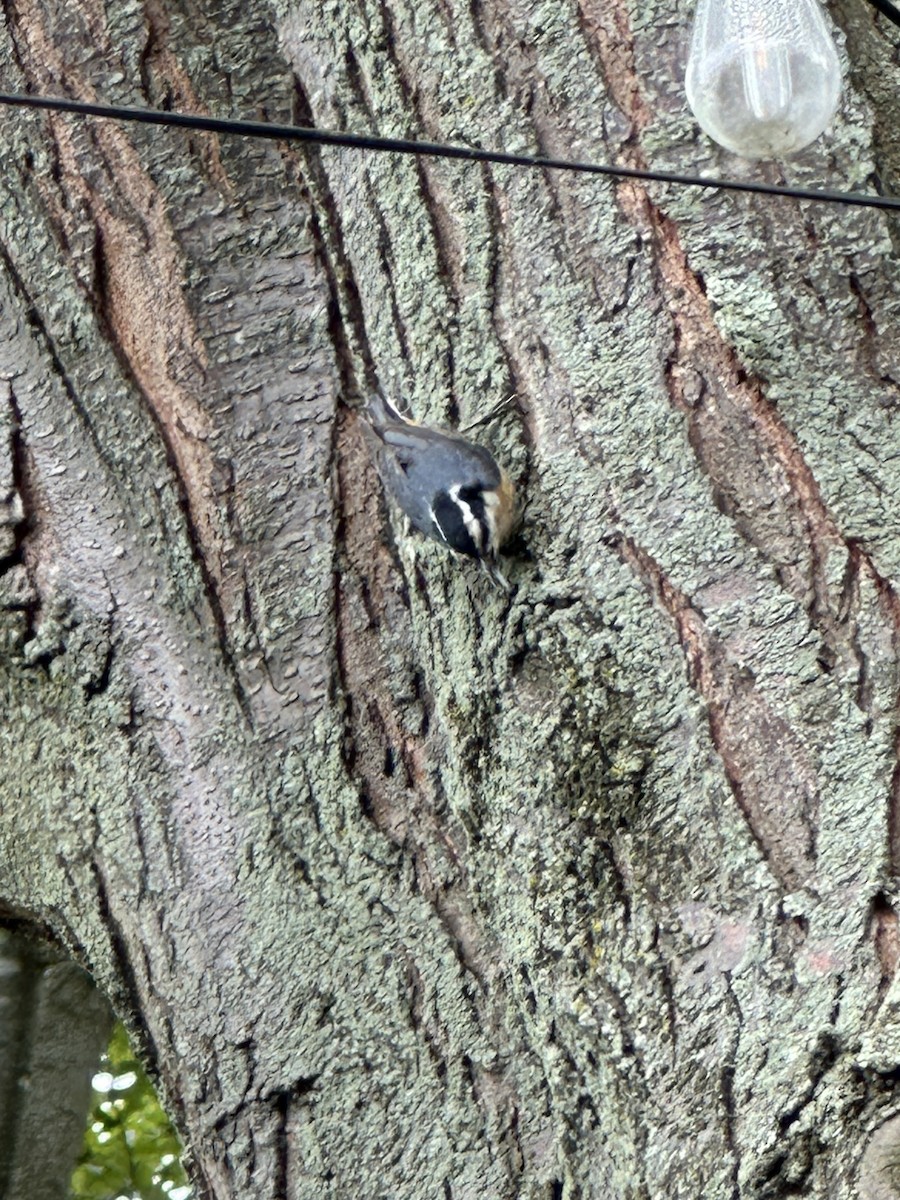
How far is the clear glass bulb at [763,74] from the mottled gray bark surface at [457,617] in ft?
1.12

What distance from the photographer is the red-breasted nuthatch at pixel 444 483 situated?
6.77 feet

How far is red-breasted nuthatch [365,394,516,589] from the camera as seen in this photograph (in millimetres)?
2064

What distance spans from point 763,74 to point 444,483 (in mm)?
707

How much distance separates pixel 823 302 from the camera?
1954mm

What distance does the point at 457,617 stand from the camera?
2168 millimetres

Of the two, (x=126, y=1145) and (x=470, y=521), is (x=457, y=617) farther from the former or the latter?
(x=126, y=1145)

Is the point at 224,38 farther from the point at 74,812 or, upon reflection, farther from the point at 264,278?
the point at 74,812

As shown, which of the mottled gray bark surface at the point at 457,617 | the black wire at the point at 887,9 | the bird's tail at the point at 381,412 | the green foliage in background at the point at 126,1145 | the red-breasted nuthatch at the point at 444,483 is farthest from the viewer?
the green foliage in background at the point at 126,1145

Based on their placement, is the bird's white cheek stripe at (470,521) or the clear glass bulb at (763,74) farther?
the bird's white cheek stripe at (470,521)

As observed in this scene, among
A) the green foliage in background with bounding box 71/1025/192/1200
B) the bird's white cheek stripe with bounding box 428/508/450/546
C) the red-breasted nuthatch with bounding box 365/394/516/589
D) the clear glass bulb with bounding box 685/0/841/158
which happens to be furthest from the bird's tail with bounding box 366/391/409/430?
the green foliage in background with bounding box 71/1025/192/1200

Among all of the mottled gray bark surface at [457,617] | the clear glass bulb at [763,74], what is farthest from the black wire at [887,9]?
the mottled gray bark surface at [457,617]

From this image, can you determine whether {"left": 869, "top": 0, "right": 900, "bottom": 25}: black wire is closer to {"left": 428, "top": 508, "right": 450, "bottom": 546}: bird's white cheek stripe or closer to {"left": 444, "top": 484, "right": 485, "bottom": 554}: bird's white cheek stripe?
{"left": 444, "top": 484, "right": 485, "bottom": 554}: bird's white cheek stripe

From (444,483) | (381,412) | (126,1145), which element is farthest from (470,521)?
(126,1145)

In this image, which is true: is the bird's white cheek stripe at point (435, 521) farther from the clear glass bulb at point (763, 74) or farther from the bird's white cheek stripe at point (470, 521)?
the clear glass bulb at point (763, 74)
